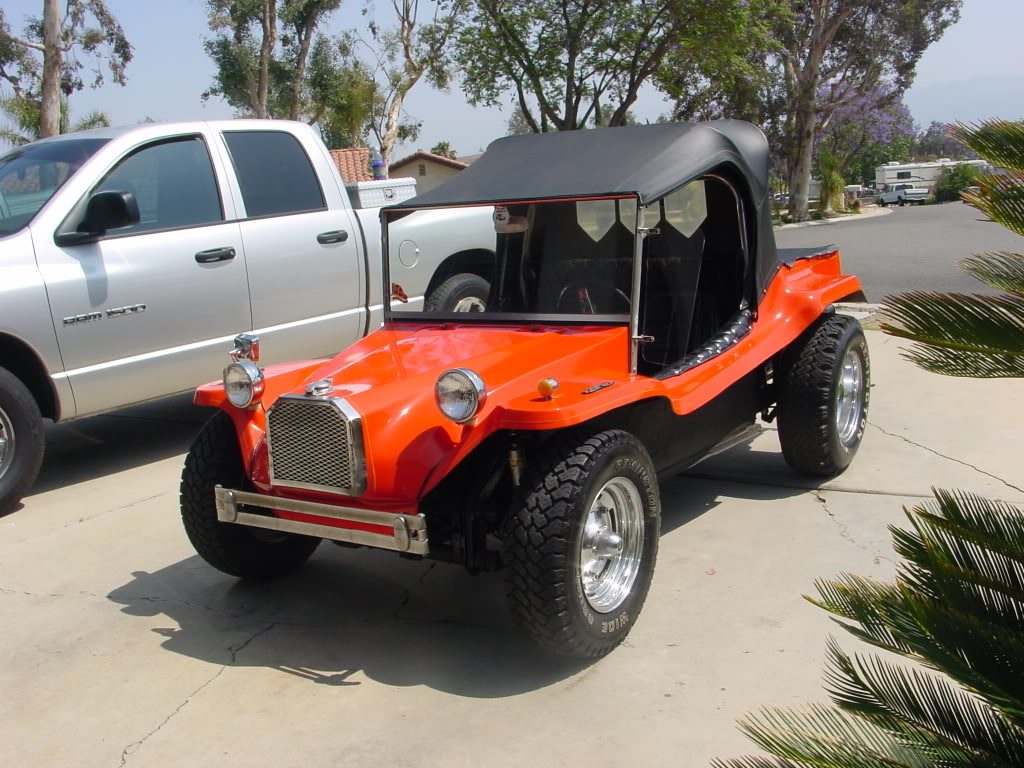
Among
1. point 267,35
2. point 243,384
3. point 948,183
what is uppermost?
point 267,35

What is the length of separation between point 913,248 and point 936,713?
19254 mm

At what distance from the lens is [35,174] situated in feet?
20.1

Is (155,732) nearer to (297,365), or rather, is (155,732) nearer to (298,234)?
(297,365)

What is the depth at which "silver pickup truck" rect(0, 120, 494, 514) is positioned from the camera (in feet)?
18.5

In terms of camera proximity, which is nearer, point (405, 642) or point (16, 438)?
point (405, 642)

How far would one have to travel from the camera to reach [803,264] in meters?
5.80

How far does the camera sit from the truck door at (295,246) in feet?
21.6

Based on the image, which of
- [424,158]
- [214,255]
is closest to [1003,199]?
[214,255]

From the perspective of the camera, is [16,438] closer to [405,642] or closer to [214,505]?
[214,505]

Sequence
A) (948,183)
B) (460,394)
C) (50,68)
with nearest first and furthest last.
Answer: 1. (460,394)
2. (50,68)
3. (948,183)

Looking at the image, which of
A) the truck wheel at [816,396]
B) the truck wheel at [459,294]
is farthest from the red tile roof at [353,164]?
the truck wheel at [816,396]

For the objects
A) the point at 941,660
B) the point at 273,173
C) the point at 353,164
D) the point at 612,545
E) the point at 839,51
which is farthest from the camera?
the point at 839,51

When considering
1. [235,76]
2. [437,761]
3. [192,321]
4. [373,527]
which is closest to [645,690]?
[437,761]

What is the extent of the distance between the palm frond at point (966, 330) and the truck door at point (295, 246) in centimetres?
523
